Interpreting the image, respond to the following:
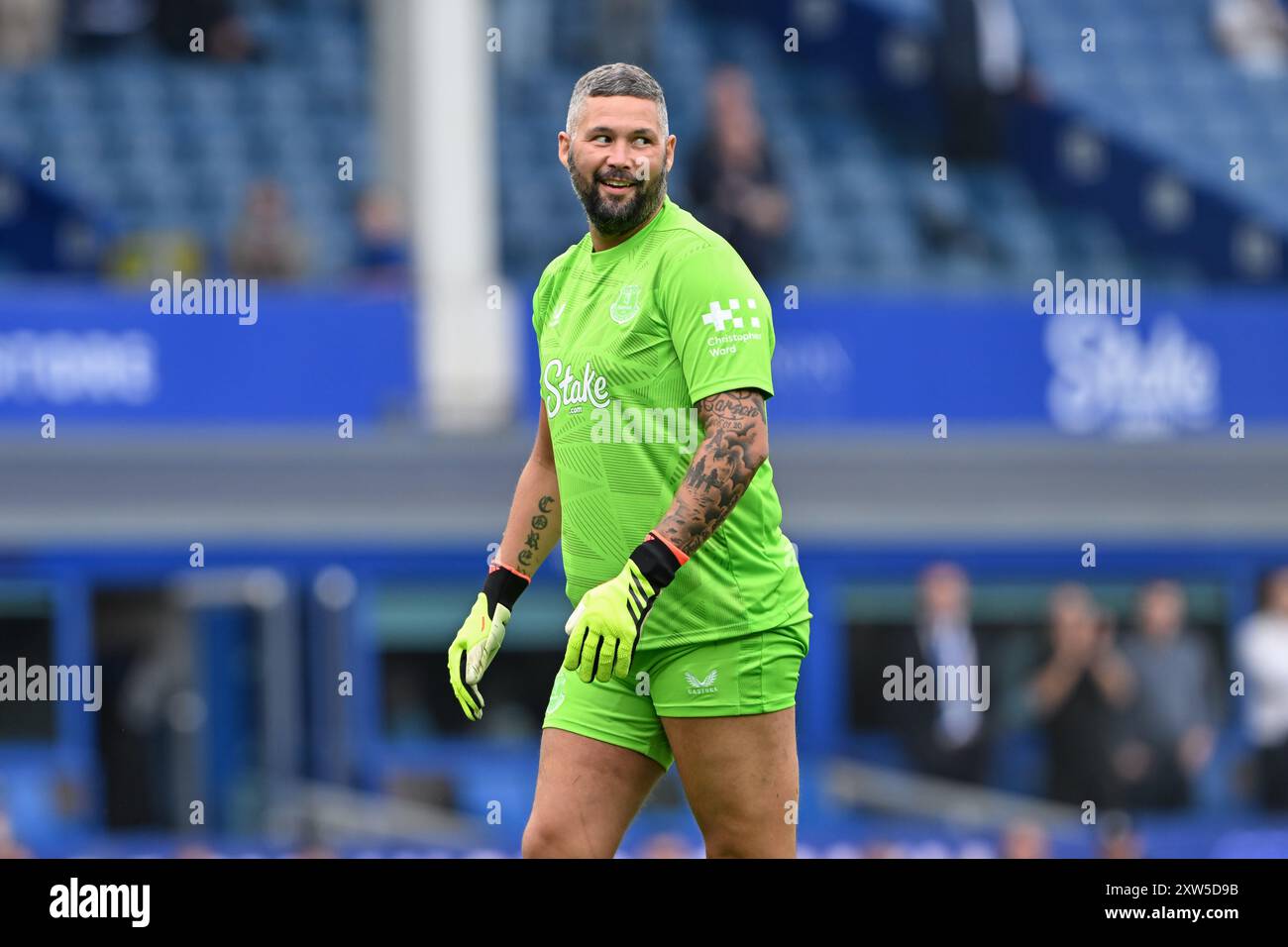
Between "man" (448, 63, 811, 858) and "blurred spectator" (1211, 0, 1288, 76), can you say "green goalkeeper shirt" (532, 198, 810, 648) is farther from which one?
"blurred spectator" (1211, 0, 1288, 76)

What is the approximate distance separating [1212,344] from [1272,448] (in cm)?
71

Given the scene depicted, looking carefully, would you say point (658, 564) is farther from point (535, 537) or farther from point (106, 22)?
point (106, 22)

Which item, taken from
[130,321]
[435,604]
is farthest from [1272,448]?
[130,321]

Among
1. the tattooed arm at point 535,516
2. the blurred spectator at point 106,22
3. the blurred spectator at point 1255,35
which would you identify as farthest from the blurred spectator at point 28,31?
the tattooed arm at point 535,516

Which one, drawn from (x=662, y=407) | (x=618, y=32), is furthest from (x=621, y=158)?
(x=618, y=32)

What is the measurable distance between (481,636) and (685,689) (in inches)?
20.8

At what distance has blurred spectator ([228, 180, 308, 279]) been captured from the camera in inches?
535

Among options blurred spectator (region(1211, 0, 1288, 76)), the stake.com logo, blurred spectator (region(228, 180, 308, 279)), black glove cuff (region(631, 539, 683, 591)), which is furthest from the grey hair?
blurred spectator (region(1211, 0, 1288, 76))

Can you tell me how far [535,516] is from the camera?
5242 mm

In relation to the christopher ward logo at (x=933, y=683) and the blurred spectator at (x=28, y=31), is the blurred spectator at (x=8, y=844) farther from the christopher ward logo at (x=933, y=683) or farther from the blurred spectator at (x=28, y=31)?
the blurred spectator at (x=28, y=31)

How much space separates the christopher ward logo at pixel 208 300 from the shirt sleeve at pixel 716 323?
8.67 m

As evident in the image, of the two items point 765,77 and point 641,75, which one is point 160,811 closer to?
point 765,77

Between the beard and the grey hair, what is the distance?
4.0 inches
